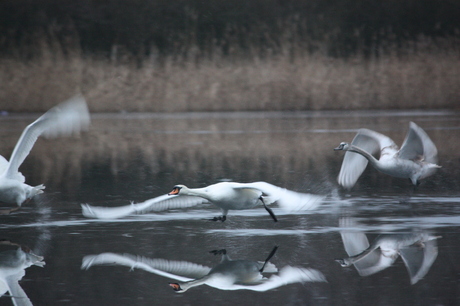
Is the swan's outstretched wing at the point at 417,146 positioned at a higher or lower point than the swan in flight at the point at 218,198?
higher

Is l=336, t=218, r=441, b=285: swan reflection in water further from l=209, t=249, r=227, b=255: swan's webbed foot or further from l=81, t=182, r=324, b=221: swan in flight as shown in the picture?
l=209, t=249, r=227, b=255: swan's webbed foot

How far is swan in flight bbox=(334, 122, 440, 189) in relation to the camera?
9930mm

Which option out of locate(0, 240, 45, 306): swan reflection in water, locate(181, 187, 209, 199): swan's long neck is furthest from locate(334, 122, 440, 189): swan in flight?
locate(0, 240, 45, 306): swan reflection in water

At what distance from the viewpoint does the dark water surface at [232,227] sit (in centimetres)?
578

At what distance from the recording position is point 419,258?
668 centimetres

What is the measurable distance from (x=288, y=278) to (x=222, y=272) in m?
0.54

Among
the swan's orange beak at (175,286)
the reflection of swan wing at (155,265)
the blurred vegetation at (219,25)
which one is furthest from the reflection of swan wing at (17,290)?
the blurred vegetation at (219,25)

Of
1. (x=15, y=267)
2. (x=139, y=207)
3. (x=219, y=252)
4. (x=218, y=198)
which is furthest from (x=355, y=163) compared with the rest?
(x=15, y=267)

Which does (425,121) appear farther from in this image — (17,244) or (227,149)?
(17,244)

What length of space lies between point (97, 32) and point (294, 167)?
60.3 ft

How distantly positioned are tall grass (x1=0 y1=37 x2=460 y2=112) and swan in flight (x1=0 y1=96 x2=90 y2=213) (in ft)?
59.4

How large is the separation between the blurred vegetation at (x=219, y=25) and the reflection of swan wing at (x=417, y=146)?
18564mm

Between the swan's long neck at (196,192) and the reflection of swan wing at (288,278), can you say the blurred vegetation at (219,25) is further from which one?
the reflection of swan wing at (288,278)

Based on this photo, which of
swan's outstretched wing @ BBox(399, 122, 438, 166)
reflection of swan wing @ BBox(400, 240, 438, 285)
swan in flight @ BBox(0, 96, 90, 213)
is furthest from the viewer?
swan's outstretched wing @ BBox(399, 122, 438, 166)
